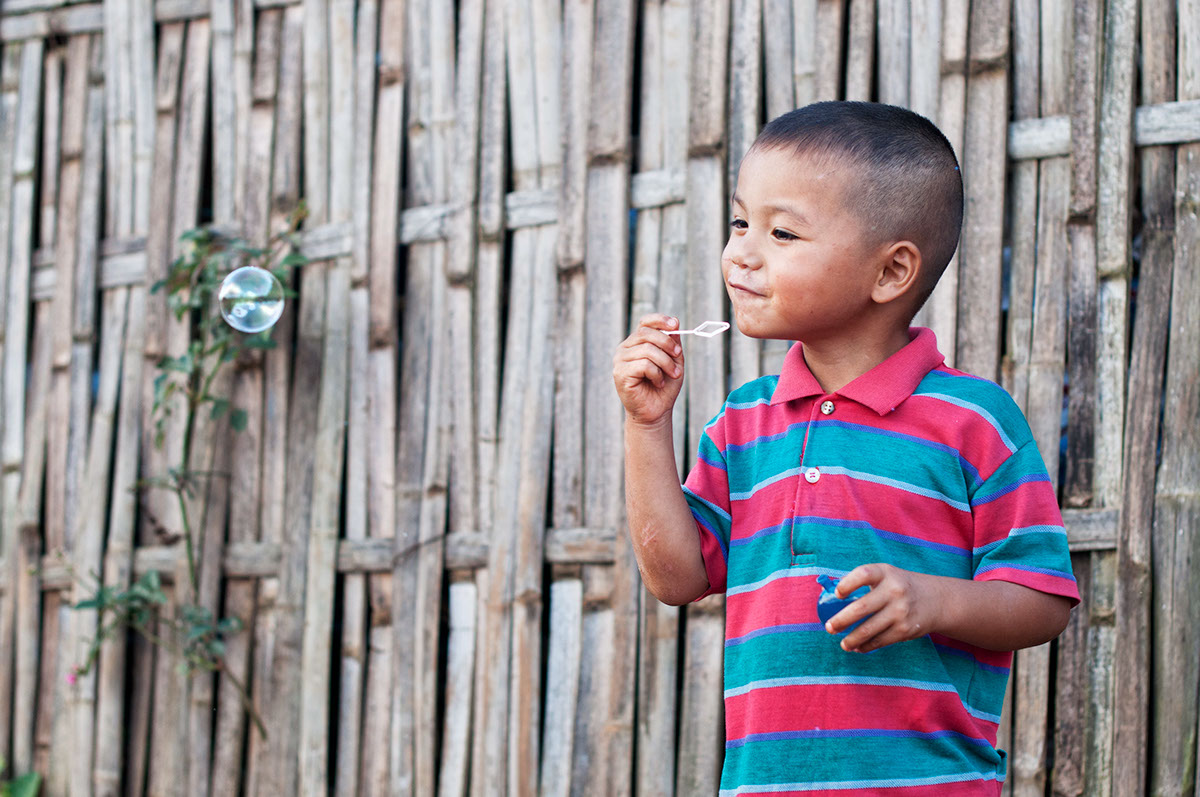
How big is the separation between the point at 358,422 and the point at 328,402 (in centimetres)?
13

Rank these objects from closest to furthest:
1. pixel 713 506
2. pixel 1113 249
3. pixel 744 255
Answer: pixel 744 255
pixel 713 506
pixel 1113 249

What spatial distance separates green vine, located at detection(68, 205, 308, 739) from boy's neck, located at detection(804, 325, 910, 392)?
2252 mm

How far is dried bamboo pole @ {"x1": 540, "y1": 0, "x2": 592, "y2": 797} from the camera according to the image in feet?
11.0

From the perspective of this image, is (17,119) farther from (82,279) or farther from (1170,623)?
(1170,623)

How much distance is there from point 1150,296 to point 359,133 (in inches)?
91.0

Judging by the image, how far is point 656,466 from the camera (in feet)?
6.21

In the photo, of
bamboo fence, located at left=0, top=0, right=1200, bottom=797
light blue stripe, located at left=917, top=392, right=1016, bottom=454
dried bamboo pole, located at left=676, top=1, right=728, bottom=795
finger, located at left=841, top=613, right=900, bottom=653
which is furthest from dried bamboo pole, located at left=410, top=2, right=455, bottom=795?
finger, located at left=841, top=613, right=900, bottom=653

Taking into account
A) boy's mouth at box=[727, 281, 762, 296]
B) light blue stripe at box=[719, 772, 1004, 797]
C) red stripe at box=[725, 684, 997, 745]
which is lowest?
light blue stripe at box=[719, 772, 1004, 797]

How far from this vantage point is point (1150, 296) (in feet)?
9.23

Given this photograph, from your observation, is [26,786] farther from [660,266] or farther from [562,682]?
[660,266]

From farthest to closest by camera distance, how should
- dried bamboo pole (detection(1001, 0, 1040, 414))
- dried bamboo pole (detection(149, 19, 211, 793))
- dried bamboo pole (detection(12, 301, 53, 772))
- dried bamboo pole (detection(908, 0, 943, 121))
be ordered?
dried bamboo pole (detection(12, 301, 53, 772)) < dried bamboo pole (detection(149, 19, 211, 793)) < dried bamboo pole (detection(908, 0, 943, 121)) < dried bamboo pole (detection(1001, 0, 1040, 414))

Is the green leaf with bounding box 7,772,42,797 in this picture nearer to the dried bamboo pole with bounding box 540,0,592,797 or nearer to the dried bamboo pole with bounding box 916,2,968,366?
the dried bamboo pole with bounding box 540,0,592,797

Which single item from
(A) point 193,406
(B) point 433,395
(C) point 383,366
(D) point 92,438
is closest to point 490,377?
(B) point 433,395

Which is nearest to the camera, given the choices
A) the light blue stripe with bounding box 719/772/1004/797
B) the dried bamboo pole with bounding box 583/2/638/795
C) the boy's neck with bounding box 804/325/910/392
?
the light blue stripe with bounding box 719/772/1004/797
